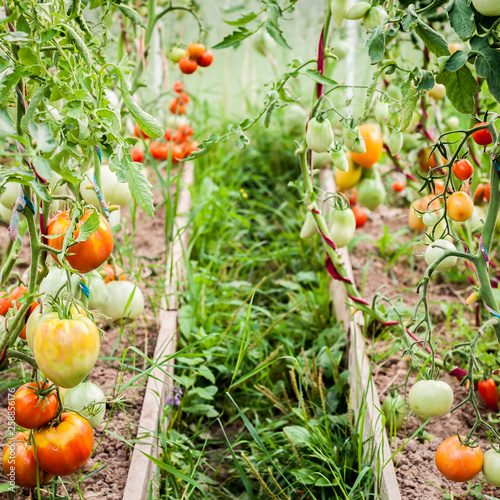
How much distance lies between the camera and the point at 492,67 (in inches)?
35.4

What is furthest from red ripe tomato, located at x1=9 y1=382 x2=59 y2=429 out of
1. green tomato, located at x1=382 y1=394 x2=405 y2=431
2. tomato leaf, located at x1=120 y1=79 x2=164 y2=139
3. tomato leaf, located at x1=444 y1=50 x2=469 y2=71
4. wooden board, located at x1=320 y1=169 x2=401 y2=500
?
tomato leaf, located at x1=444 y1=50 x2=469 y2=71

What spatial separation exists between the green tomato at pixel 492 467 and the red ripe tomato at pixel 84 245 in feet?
2.57

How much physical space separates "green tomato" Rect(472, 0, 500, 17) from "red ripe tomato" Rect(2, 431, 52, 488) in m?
1.07

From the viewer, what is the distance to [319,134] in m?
1.21

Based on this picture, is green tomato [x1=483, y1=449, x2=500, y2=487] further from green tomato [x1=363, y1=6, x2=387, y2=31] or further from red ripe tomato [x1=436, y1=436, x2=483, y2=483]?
green tomato [x1=363, y1=6, x2=387, y2=31]

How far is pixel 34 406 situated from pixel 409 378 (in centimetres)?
101

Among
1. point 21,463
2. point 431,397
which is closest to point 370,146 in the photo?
point 431,397

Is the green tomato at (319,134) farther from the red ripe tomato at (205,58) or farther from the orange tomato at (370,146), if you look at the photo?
the red ripe tomato at (205,58)

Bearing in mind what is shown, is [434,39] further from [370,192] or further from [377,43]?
[370,192]

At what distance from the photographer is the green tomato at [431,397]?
0.99 m

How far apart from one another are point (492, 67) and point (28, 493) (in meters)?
1.16

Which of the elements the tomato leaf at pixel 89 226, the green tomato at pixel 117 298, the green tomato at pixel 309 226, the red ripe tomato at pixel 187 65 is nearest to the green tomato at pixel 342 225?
the green tomato at pixel 309 226

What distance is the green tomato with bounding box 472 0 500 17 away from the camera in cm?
87

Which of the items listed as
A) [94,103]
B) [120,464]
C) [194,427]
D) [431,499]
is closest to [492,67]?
[94,103]
